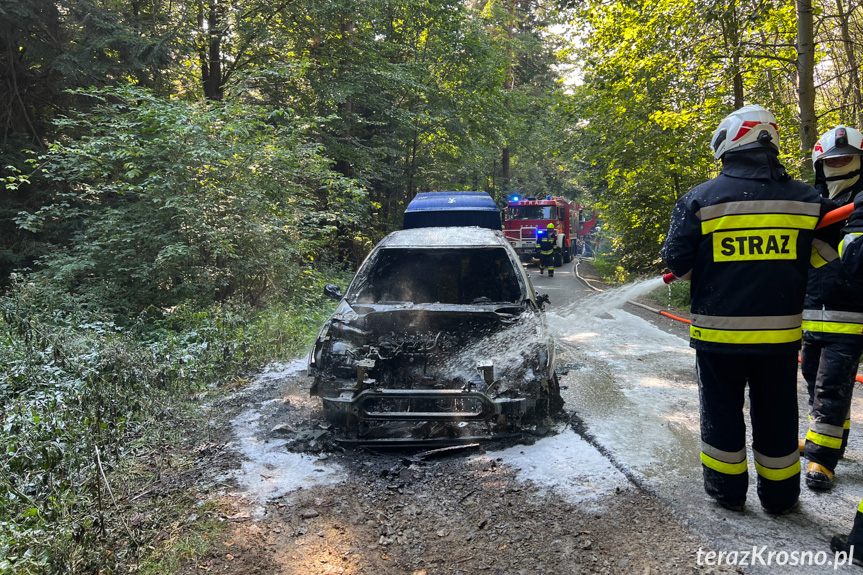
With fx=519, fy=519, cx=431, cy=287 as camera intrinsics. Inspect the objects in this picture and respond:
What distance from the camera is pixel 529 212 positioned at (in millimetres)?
22406

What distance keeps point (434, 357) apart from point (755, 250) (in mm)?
2566

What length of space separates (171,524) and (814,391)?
3.92 metres

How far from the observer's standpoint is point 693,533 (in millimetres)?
2635

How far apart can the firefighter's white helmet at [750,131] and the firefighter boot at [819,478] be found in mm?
1919

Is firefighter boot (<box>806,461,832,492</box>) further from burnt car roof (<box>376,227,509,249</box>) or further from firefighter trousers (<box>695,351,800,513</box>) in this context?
burnt car roof (<box>376,227,509,249</box>)

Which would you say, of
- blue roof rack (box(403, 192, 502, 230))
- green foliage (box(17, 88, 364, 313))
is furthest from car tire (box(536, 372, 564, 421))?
blue roof rack (box(403, 192, 502, 230))

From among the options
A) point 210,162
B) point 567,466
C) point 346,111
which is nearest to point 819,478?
point 567,466

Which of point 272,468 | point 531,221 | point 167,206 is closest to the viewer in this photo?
point 272,468

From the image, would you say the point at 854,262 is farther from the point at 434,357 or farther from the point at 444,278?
the point at 444,278

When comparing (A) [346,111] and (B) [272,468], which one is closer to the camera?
(B) [272,468]

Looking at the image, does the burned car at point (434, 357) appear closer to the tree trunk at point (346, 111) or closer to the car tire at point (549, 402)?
the car tire at point (549, 402)

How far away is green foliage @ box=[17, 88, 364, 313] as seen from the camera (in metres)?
7.24

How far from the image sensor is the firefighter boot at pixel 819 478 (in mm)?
3068

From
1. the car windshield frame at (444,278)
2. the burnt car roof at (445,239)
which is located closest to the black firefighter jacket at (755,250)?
the burnt car roof at (445,239)
